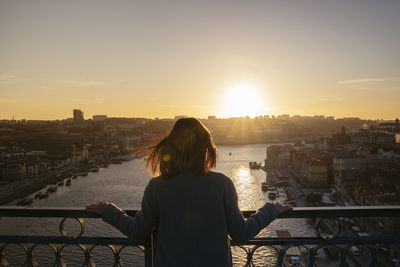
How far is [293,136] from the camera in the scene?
3447 cm

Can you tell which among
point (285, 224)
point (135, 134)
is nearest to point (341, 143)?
point (135, 134)

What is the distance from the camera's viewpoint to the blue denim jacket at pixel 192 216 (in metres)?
0.40

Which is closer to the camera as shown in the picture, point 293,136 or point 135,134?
point 135,134

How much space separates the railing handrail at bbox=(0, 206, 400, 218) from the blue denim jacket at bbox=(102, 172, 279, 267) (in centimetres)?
16

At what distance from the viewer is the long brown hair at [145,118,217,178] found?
0.41 metres

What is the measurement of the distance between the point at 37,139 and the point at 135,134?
12.2 meters

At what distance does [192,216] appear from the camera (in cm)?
40

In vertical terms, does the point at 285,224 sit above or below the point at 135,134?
below

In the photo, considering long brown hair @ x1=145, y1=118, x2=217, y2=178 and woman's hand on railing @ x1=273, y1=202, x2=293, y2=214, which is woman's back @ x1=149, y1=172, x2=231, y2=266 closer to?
long brown hair @ x1=145, y1=118, x2=217, y2=178

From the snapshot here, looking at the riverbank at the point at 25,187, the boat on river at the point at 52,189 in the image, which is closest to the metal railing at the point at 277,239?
the riverbank at the point at 25,187

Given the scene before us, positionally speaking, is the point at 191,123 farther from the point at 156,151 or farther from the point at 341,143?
the point at 341,143

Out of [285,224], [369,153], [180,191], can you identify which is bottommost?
[285,224]

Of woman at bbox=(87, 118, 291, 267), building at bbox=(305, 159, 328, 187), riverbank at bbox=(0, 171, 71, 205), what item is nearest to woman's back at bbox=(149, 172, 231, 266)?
woman at bbox=(87, 118, 291, 267)

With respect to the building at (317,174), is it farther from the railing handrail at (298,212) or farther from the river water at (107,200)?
the railing handrail at (298,212)
